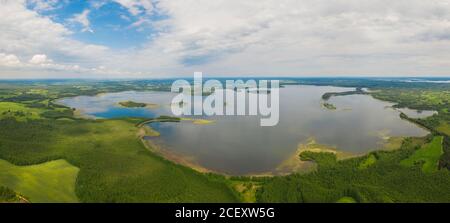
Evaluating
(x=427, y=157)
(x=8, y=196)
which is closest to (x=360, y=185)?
(x=427, y=157)

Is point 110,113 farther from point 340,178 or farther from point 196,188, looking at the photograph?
point 340,178

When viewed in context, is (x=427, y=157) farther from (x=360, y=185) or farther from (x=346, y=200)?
(x=346, y=200)

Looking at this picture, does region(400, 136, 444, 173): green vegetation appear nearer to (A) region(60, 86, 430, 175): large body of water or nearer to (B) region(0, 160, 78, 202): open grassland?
(A) region(60, 86, 430, 175): large body of water

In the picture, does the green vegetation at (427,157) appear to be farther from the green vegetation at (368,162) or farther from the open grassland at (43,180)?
the open grassland at (43,180)

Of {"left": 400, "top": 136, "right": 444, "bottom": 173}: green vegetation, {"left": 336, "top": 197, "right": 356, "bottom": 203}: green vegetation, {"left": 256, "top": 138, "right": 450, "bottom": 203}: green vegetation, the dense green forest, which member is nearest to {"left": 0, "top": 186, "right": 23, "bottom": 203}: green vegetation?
the dense green forest

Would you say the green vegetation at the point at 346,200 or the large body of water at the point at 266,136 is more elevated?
the large body of water at the point at 266,136

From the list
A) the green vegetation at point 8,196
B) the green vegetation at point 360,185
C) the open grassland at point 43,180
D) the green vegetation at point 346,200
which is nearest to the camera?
the green vegetation at point 8,196

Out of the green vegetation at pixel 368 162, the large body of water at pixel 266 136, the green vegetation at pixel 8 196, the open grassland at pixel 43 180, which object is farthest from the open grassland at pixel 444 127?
the green vegetation at pixel 8 196
